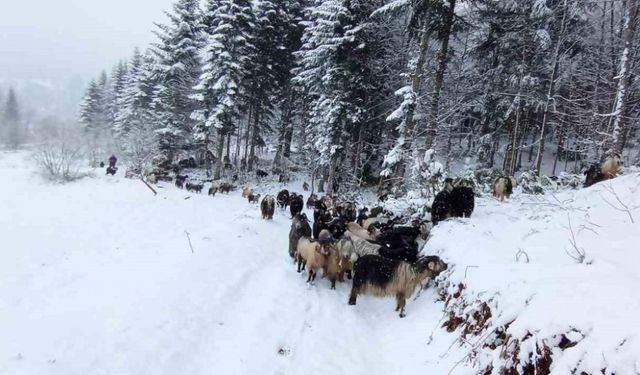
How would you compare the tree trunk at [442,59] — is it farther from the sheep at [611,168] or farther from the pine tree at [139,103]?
the pine tree at [139,103]

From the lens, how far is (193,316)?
653cm

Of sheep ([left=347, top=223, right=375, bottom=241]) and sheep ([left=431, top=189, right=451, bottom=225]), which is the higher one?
sheep ([left=431, top=189, right=451, bottom=225])

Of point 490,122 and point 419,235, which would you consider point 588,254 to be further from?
point 490,122

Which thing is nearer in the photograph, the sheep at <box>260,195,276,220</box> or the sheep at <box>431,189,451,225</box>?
the sheep at <box>431,189,451,225</box>

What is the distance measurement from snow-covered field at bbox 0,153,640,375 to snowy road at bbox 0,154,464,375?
3 cm

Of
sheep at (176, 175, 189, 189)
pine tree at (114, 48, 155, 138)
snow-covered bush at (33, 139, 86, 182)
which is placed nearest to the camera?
sheep at (176, 175, 189, 189)

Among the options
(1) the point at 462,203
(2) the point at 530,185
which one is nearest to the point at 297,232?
(1) the point at 462,203

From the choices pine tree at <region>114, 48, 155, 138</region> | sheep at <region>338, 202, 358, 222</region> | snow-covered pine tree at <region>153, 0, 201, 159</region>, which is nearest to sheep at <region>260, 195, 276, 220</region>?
sheep at <region>338, 202, 358, 222</region>

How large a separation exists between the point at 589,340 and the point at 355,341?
3.83 m

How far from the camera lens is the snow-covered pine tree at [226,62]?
81.8 ft

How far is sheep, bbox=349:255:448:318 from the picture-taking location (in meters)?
7.22

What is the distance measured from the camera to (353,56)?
19922 mm

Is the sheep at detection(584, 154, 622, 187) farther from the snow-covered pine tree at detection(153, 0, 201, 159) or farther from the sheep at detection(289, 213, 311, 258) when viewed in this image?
the snow-covered pine tree at detection(153, 0, 201, 159)

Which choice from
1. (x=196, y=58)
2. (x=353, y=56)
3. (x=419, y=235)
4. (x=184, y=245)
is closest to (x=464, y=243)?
(x=419, y=235)
